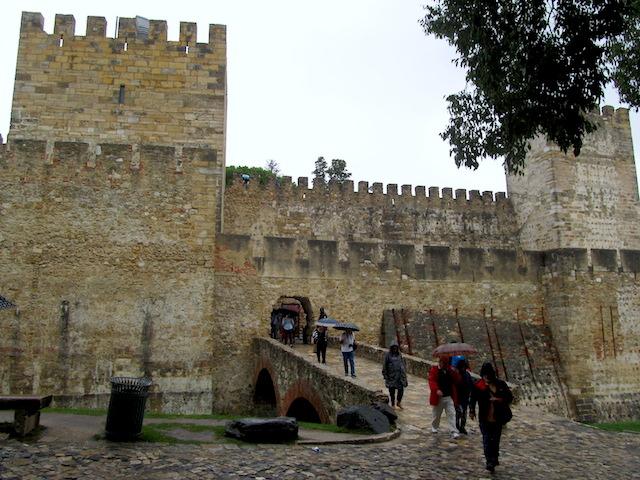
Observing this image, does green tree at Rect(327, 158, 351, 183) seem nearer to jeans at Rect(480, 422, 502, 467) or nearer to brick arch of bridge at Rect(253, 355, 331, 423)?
brick arch of bridge at Rect(253, 355, 331, 423)

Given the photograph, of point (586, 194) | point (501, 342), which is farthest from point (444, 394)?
point (586, 194)

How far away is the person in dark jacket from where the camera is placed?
6070mm

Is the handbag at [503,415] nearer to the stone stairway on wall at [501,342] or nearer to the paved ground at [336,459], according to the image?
the paved ground at [336,459]

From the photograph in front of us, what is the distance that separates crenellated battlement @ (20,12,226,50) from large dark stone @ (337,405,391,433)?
14.4 m

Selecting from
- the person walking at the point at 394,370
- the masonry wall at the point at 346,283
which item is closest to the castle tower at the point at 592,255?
the masonry wall at the point at 346,283

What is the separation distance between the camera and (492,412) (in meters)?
6.09

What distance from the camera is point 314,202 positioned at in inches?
912

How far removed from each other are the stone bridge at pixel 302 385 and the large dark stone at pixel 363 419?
1.22 ft

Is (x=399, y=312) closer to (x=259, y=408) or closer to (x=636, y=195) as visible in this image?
(x=259, y=408)

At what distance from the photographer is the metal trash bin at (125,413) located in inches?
258

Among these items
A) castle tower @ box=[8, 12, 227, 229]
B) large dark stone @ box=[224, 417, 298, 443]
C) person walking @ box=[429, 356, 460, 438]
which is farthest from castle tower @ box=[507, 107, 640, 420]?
large dark stone @ box=[224, 417, 298, 443]

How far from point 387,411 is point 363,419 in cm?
45

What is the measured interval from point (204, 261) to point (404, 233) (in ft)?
35.8

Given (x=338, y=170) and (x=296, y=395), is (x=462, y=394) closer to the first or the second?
(x=296, y=395)
